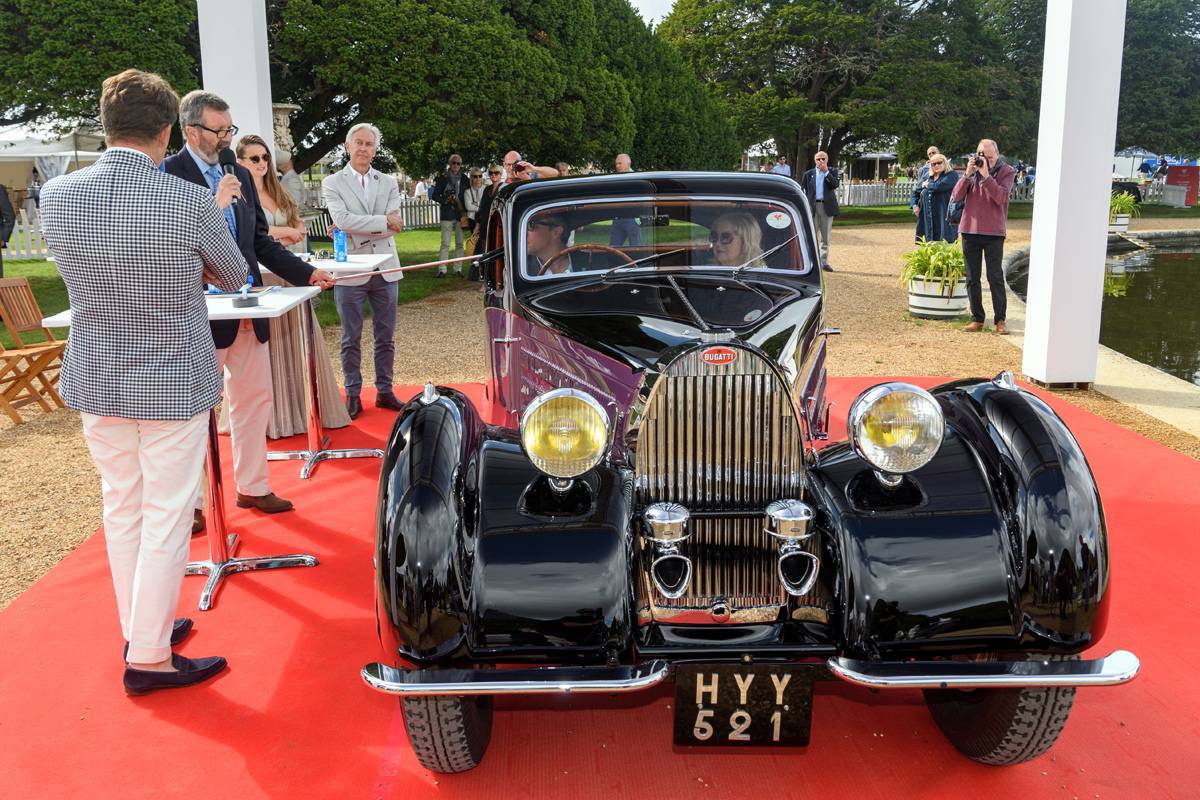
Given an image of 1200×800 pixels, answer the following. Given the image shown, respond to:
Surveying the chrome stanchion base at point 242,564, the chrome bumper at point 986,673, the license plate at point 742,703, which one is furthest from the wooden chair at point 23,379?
the chrome bumper at point 986,673

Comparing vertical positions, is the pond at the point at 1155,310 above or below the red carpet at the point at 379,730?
above

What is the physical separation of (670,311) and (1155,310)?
12.1 m

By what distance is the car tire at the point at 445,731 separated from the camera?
2.44 m

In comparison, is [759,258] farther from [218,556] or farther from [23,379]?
[23,379]

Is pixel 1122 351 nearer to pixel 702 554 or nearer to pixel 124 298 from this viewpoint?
pixel 702 554

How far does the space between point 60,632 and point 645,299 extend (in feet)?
9.32

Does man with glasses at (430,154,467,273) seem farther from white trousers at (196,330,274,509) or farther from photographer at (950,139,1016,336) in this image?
white trousers at (196,330,274,509)

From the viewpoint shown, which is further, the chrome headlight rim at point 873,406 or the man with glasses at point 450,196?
the man with glasses at point 450,196

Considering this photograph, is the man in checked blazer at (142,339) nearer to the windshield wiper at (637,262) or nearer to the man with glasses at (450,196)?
the windshield wiper at (637,262)

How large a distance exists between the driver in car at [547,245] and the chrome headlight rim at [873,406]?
1.77 metres

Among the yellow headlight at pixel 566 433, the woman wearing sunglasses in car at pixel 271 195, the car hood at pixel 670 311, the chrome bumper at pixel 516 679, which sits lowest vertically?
the chrome bumper at pixel 516 679

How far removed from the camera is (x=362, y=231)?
6.39 metres

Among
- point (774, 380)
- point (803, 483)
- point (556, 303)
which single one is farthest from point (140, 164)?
point (803, 483)

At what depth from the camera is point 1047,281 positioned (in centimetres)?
701
